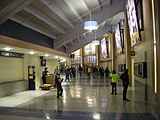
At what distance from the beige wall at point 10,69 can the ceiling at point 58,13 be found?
257 centimetres

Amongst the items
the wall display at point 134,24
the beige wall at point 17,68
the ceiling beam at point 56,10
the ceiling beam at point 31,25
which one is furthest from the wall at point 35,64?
the wall display at point 134,24

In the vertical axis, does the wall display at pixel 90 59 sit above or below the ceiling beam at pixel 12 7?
below

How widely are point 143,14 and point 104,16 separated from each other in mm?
7822

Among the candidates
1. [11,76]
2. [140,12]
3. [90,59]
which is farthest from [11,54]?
[90,59]

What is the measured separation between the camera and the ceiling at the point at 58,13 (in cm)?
899

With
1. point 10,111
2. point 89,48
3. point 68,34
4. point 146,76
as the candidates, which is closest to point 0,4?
point 10,111

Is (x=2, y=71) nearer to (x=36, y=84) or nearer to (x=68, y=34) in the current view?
(x=36, y=84)

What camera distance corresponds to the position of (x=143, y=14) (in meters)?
9.20

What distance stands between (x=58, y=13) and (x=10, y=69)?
4.89 m

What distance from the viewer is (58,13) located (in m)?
13.6

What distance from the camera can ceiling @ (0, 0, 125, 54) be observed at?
8992 mm

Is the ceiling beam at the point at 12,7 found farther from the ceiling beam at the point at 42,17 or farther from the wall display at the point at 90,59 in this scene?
the wall display at the point at 90,59

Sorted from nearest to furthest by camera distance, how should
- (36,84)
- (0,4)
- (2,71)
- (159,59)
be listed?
(159,59) < (0,4) < (2,71) < (36,84)

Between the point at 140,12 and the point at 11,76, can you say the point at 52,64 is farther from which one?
the point at 140,12
